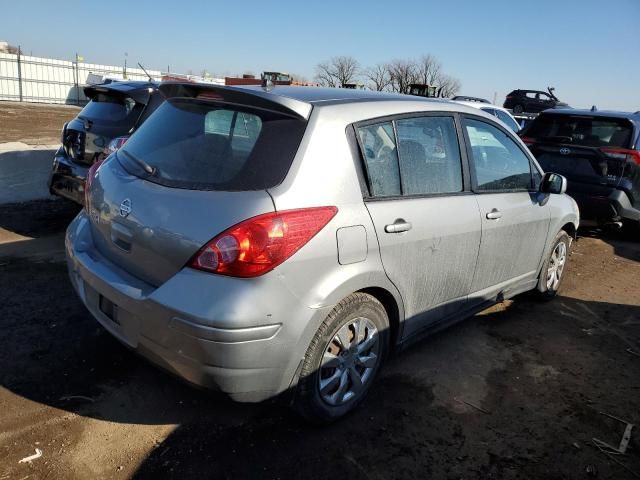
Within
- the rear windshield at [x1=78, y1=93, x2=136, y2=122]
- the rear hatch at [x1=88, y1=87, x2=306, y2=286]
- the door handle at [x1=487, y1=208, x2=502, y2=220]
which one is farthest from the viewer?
the rear windshield at [x1=78, y1=93, x2=136, y2=122]

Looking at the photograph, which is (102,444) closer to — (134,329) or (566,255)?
(134,329)

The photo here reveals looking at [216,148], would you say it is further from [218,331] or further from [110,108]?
[110,108]

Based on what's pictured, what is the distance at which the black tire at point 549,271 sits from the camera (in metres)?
4.70

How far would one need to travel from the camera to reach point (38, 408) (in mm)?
Result: 2820

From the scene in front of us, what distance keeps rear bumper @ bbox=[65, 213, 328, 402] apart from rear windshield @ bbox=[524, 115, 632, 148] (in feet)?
19.1

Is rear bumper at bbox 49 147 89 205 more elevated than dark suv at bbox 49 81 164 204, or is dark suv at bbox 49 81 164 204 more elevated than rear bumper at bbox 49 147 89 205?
dark suv at bbox 49 81 164 204

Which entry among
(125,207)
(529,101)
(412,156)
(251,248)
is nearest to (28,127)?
(125,207)

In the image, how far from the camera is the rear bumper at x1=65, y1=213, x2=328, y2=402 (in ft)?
7.29

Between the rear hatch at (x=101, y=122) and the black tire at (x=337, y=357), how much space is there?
165 inches

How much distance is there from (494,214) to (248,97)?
6.37 feet

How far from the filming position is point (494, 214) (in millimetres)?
3613

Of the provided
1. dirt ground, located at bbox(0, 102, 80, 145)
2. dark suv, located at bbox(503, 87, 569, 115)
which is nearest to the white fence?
dirt ground, located at bbox(0, 102, 80, 145)

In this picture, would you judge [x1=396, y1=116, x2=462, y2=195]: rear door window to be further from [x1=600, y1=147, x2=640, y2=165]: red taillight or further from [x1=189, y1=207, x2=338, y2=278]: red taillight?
[x1=600, y1=147, x2=640, y2=165]: red taillight

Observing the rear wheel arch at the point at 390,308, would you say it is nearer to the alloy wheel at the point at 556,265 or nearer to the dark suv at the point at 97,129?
the alloy wheel at the point at 556,265
